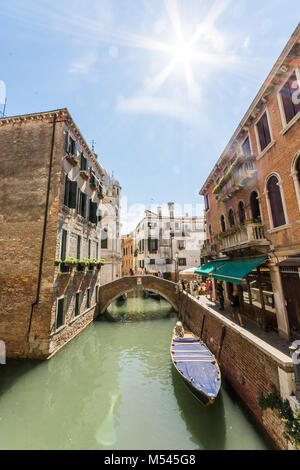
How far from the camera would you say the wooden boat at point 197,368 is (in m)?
6.27

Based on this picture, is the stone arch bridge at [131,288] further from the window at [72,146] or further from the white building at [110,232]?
the window at [72,146]

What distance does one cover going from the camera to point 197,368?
751 cm

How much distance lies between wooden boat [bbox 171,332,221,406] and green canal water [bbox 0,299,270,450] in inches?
32.2

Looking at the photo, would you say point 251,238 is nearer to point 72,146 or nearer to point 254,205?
point 254,205

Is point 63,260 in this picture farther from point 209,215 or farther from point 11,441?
point 209,215

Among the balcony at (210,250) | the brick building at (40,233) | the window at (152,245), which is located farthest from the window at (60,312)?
the window at (152,245)

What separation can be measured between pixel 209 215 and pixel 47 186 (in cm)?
1278

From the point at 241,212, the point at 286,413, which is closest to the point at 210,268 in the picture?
the point at 241,212

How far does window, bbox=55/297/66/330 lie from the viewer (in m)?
11.1

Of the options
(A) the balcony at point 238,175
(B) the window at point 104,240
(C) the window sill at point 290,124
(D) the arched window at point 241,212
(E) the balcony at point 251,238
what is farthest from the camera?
(B) the window at point 104,240

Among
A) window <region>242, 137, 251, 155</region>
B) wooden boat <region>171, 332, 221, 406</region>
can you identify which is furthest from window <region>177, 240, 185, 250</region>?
wooden boat <region>171, 332, 221, 406</region>

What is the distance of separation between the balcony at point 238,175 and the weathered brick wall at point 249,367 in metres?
7.14

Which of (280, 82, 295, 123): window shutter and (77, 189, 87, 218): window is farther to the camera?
(77, 189, 87, 218): window

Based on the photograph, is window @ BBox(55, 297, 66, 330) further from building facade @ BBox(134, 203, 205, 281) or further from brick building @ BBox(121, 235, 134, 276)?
brick building @ BBox(121, 235, 134, 276)
